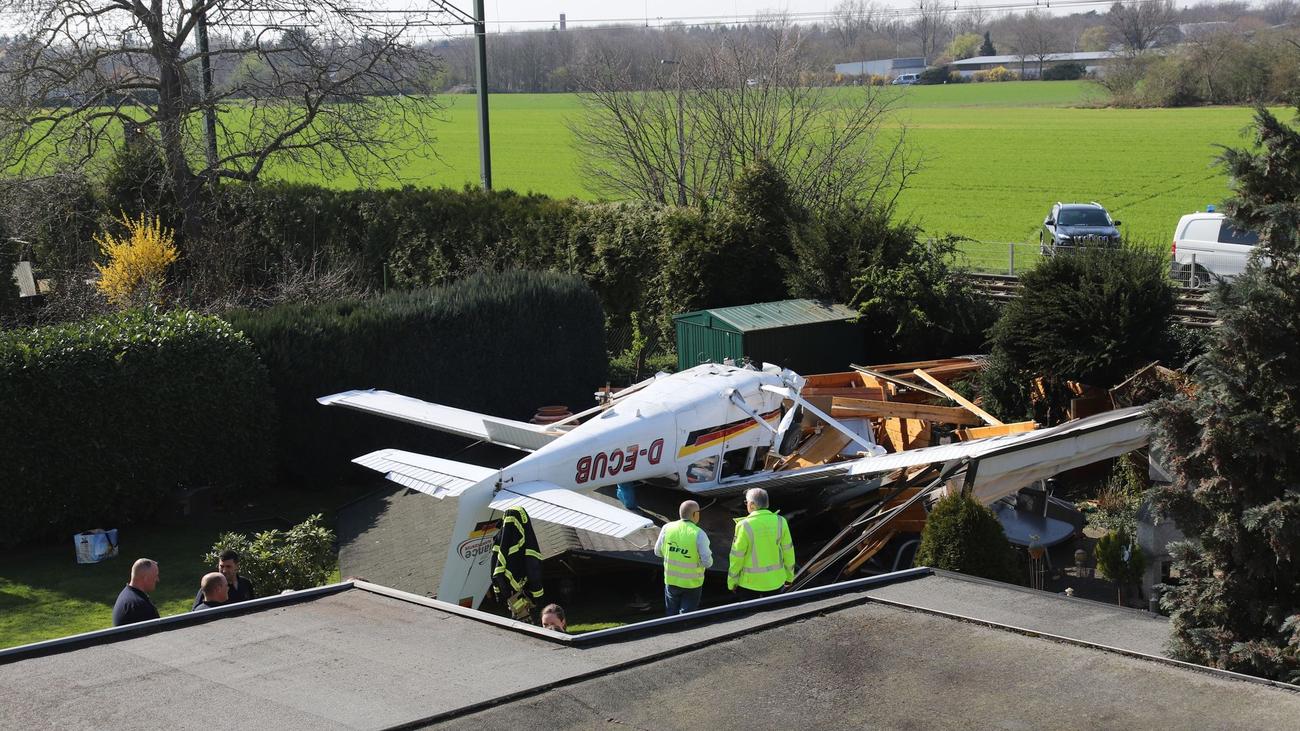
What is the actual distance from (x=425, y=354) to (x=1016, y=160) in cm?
4745

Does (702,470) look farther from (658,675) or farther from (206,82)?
(206,82)

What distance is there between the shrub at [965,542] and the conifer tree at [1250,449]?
3.27 m

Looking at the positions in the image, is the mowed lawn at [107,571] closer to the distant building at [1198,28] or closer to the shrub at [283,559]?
the shrub at [283,559]

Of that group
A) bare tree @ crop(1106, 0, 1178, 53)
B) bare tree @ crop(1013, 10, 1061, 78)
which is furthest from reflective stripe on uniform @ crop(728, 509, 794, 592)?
bare tree @ crop(1013, 10, 1061, 78)

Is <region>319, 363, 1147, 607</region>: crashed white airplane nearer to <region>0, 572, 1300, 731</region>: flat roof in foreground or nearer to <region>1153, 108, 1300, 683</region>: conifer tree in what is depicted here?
<region>1153, 108, 1300, 683</region>: conifer tree

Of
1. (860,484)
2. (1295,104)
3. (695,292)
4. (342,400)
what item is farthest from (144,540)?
(1295,104)

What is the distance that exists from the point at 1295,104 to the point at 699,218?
16.4m

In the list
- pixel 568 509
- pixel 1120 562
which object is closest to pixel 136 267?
pixel 568 509

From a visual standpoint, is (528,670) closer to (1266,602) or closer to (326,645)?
(326,645)

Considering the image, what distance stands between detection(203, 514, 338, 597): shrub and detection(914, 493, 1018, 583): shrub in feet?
19.5

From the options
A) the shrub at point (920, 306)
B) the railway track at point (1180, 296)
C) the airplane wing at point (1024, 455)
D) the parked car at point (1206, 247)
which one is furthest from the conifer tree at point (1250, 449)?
the parked car at point (1206, 247)

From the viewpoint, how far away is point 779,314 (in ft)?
69.4

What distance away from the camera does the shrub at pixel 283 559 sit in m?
11.6

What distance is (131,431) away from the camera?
14828 mm
